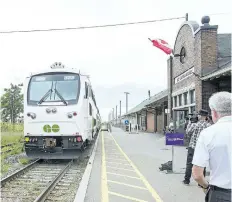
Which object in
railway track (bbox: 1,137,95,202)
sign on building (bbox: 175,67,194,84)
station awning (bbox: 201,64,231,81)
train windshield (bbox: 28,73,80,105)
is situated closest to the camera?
railway track (bbox: 1,137,95,202)

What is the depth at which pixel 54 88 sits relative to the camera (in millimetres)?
11633

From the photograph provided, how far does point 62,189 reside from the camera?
7547 millimetres

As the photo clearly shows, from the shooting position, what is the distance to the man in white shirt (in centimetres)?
276

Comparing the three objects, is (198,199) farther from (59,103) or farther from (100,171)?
(59,103)

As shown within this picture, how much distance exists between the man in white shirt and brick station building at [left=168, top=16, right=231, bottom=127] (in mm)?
8643

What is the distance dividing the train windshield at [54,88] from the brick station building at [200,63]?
4391 millimetres

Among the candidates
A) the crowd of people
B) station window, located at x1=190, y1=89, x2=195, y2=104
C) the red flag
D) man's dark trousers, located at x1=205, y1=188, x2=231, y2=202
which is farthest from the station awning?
man's dark trousers, located at x1=205, y1=188, x2=231, y2=202

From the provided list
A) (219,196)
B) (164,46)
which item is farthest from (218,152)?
(164,46)

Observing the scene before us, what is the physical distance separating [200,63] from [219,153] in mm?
12586

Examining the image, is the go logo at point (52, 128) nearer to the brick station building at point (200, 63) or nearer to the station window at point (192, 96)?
the brick station building at point (200, 63)

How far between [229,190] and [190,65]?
48.6 feet

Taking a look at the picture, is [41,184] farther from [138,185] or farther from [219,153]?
[219,153]

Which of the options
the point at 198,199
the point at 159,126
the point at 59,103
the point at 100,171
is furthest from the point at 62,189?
the point at 159,126

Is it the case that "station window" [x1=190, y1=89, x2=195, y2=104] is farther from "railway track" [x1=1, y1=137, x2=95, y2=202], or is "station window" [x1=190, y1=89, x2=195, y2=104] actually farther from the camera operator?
the camera operator
